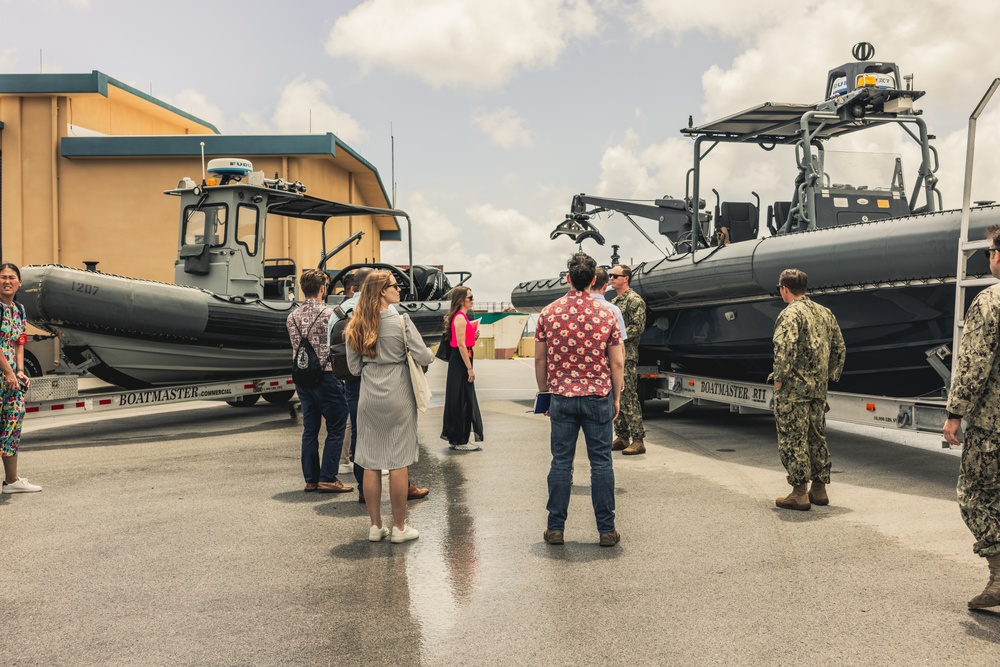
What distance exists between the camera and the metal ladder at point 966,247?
A: 18.7ft

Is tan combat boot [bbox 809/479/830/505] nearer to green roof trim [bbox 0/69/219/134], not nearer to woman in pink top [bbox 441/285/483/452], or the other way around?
woman in pink top [bbox 441/285/483/452]

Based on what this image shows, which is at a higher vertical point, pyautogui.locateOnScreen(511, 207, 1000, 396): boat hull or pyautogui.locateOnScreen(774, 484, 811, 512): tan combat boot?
pyautogui.locateOnScreen(511, 207, 1000, 396): boat hull

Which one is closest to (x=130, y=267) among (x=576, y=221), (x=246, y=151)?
(x=246, y=151)

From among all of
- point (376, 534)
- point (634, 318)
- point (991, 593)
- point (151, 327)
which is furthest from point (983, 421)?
point (151, 327)

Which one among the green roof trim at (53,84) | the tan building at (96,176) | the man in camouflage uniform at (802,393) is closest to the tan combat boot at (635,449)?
the man in camouflage uniform at (802,393)

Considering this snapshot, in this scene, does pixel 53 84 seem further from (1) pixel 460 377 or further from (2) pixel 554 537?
(2) pixel 554 537

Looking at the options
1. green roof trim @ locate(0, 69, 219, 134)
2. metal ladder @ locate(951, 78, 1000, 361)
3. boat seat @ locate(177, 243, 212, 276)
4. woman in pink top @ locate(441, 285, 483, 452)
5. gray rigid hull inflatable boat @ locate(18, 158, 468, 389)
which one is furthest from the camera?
green roof trim @ locate(0, 69, 219, 134)

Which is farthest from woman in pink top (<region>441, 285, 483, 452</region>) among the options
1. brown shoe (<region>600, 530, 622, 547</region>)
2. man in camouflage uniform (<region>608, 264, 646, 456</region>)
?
brown shoe (<region>600, 530, 622, 547</region>)

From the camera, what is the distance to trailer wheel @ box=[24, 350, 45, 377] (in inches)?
398

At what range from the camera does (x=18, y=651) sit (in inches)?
135

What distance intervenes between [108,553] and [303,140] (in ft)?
58.9

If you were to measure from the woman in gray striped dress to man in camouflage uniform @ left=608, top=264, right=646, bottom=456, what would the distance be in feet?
10.1

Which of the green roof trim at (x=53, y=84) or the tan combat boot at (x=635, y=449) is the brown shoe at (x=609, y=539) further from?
the green roof trim at (x=53, y=84)

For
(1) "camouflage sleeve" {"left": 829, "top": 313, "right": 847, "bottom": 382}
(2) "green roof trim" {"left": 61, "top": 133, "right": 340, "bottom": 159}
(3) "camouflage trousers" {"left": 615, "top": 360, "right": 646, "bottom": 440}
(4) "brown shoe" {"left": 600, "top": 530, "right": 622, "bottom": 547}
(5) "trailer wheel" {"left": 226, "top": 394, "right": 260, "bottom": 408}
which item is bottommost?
(4) "brown shoe" {"left": 600, "top": 530, "right": 622, "bottom": 547}
